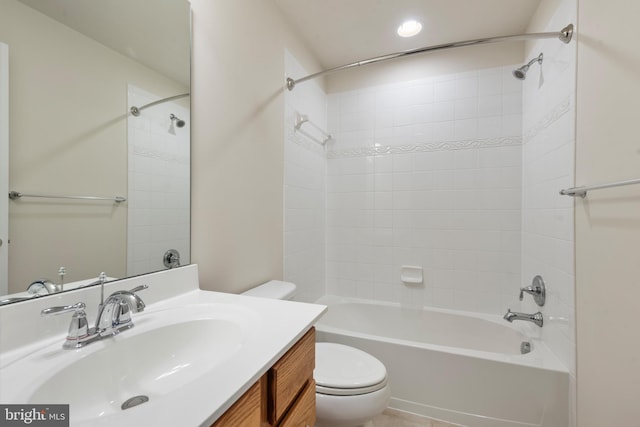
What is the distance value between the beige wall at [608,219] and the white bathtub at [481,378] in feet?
0.48

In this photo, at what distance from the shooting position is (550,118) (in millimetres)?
1515

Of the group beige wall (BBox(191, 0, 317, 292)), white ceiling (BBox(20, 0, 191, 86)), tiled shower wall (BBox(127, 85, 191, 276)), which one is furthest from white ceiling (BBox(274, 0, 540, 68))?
tiled shower wall (BBox(127, 85, 191, 276))

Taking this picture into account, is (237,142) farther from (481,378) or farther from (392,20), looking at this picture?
(481,378)

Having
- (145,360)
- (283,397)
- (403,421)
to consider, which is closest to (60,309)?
(145,360)

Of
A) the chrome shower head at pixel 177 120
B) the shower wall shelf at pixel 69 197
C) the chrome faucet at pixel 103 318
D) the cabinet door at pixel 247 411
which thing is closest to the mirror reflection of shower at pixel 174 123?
the chrome shower head at pixel 177 120

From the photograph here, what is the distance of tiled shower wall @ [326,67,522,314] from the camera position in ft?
6.52

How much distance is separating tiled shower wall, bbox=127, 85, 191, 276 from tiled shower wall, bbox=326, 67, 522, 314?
5.15ft

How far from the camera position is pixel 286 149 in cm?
182

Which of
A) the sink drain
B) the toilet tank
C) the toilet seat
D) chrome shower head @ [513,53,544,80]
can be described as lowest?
the toilet seat

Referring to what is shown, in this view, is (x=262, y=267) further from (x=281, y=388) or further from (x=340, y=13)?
(x=340, y=13)

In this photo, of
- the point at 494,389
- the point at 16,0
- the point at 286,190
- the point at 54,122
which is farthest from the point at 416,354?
the point at 16,0

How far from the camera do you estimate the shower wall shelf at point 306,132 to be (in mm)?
1882

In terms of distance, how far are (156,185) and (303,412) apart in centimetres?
91

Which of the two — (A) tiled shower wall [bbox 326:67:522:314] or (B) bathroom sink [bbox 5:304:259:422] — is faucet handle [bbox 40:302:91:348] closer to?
(B) bathroom sink [bbox 5:304:259:422]
